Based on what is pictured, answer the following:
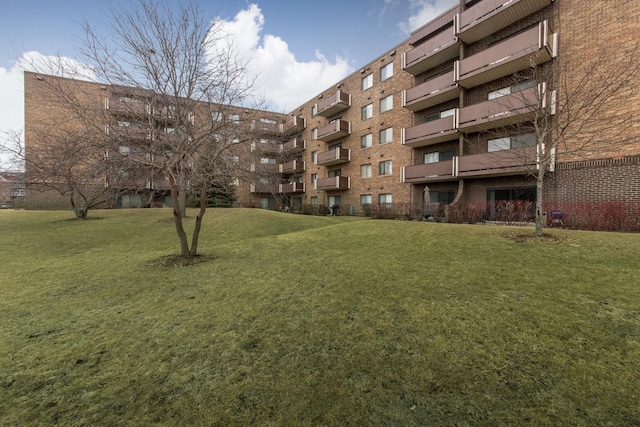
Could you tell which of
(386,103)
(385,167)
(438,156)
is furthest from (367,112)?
(438,156)

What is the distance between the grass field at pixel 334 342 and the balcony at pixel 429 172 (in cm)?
1164

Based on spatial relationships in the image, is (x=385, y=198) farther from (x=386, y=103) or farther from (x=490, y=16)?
(x=490, y=16)

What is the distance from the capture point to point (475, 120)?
51.8ft

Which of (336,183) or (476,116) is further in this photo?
(336,183)

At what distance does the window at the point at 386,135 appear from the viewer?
23248mm

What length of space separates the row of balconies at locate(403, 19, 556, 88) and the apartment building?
2.3 inches

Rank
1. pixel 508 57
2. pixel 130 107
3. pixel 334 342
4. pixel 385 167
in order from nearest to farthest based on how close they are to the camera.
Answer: pixel 334 342
pixel 130 107
pixel 508 57
pixel 385 167

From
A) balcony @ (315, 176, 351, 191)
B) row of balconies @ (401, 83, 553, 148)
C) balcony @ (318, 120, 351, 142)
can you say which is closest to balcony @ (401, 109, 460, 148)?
row of balconies @ (401, 83, 553, 148)

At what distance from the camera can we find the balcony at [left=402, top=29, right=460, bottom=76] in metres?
17.8

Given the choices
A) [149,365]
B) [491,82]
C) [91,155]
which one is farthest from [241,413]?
[491,82]

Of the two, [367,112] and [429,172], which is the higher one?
[367,112]

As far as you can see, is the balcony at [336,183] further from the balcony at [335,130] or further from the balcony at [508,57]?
the balcony at [508,57]

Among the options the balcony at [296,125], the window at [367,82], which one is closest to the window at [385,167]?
the window at [367,82]

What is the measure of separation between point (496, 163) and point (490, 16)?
843 cm
